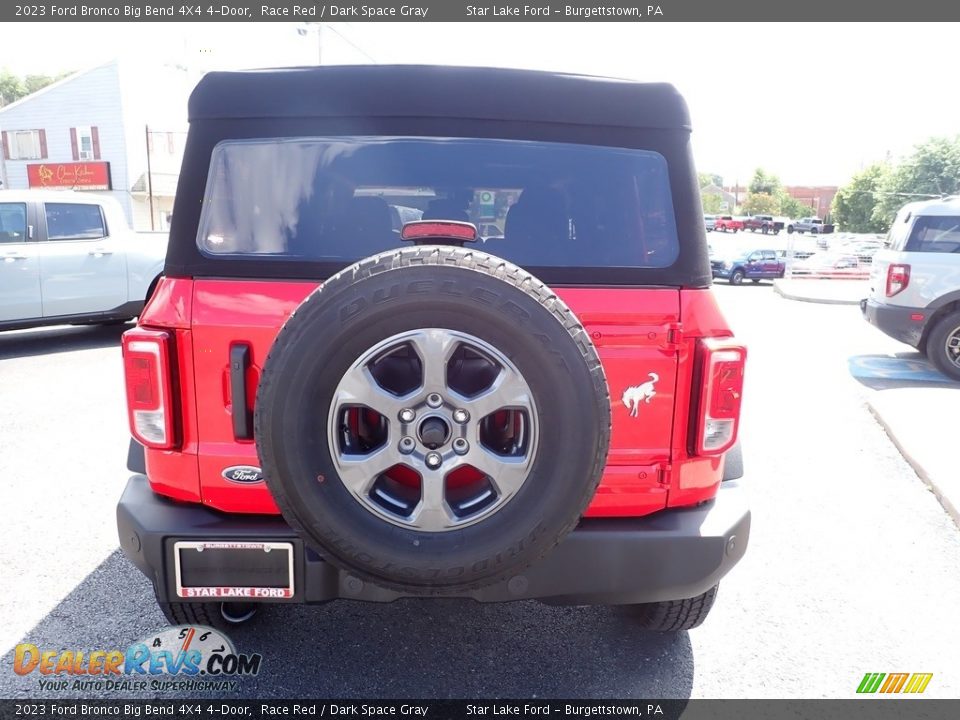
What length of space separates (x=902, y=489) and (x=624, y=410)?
350 cm

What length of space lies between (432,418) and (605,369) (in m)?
0.63

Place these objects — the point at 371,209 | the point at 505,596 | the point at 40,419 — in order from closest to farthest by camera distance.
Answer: the point at 505,596 < the point at 371,209 < the point at 40,419

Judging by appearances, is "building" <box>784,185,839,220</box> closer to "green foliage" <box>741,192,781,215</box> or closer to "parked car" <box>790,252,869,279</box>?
"green foliage" <box>741,192,781,215</box>

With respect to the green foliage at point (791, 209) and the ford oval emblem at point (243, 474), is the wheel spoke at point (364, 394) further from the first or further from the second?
the green foliage at point (791, 209)

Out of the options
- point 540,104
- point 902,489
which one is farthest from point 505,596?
point 902,489

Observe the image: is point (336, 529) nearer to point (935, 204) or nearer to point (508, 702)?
point (508, 702)

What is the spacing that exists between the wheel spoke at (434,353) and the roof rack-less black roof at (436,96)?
84 cm

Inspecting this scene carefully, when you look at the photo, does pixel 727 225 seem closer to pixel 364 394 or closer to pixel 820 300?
pixel 820 300

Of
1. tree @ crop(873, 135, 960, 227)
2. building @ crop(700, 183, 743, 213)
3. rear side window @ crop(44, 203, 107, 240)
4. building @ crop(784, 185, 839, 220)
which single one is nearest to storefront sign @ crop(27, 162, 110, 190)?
rear side window @ crop(44, 203, 107, 240)

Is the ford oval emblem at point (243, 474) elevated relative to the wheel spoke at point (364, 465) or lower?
lower

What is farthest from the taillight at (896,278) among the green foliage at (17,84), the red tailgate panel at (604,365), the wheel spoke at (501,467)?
the green foliage at (17,84)

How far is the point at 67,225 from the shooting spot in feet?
29.0

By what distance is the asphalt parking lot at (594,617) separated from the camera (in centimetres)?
271

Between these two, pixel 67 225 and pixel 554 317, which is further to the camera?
pixel 67 225
